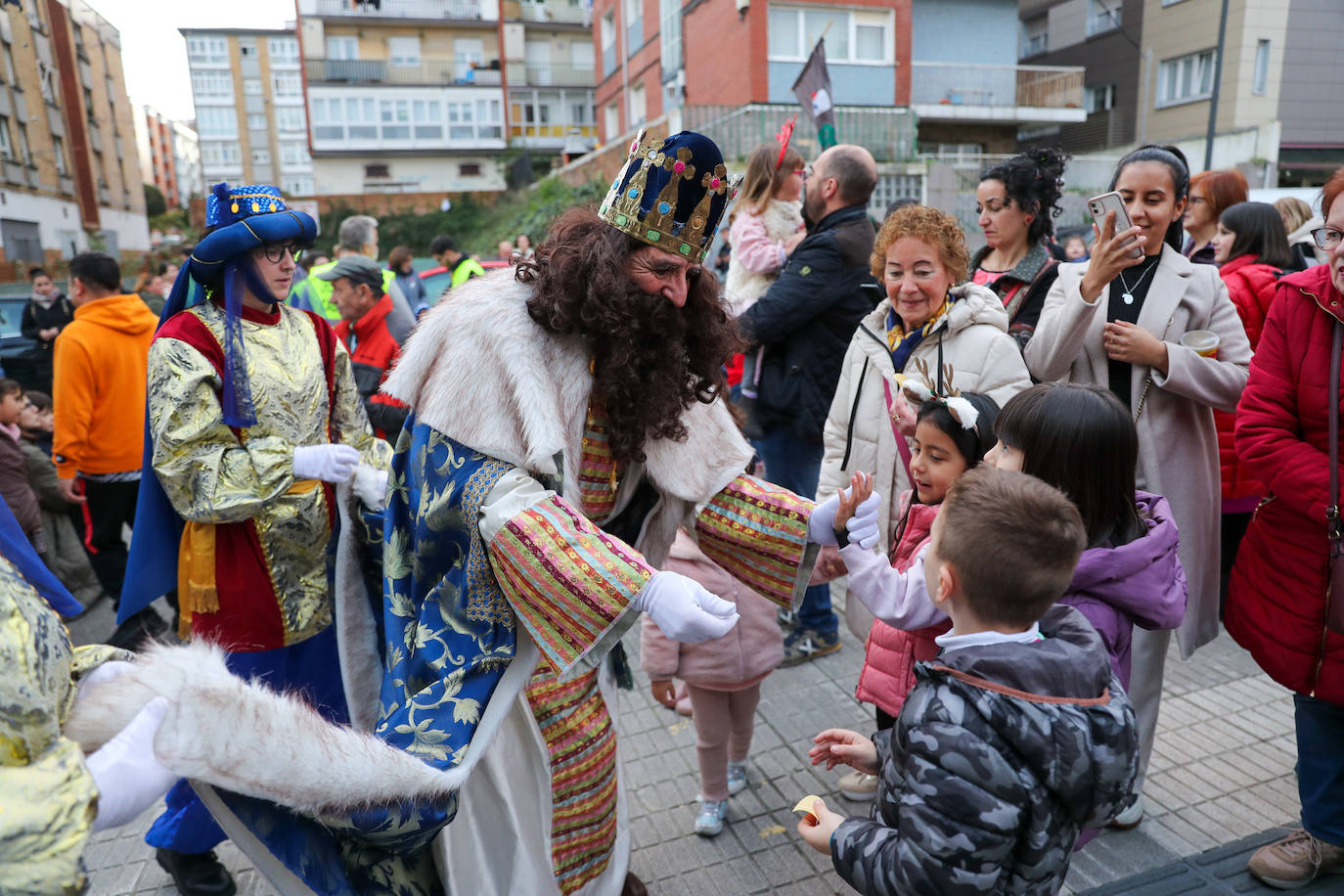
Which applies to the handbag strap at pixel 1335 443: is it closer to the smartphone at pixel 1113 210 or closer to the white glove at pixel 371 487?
the smartphone at pixel 1113 210

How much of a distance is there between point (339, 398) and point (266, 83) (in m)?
56.6

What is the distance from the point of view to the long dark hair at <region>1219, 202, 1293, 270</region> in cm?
388

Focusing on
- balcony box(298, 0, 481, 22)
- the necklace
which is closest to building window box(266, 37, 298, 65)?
balcony box(298, 0, 481, 22)

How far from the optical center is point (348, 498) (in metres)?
2.62

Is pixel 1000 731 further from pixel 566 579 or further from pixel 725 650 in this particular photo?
pixel 725 650

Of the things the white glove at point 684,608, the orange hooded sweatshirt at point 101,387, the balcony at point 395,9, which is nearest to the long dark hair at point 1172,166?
the white glove at point 684,608

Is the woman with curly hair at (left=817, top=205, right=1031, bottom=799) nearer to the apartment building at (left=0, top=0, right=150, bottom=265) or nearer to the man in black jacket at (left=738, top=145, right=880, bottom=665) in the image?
the man in black jacket at (left=738, top=145, right=880, bottom=665)

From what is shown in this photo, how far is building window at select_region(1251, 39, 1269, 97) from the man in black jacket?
19.9m

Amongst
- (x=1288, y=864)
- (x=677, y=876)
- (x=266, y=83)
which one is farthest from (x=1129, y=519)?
(x=266, y=83)

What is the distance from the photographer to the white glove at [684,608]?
5.35ft

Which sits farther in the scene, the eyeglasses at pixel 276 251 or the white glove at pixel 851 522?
the eyeglasses at pixel 276 251

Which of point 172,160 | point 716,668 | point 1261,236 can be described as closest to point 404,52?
point 1261,236

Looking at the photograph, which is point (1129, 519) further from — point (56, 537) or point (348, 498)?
point (56, 537)

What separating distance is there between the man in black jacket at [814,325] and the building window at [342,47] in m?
39.1
